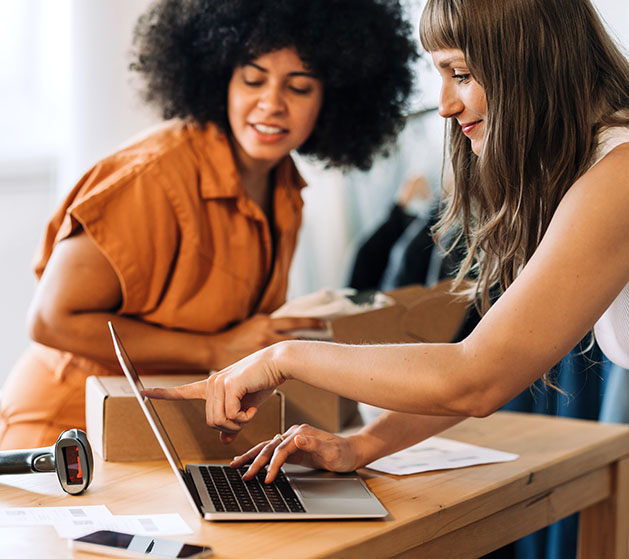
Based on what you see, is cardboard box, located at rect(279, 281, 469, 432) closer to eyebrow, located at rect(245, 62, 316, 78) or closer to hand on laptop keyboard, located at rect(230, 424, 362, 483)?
hand on laptop keyboard, located at rect(230, 424, 362, 483)

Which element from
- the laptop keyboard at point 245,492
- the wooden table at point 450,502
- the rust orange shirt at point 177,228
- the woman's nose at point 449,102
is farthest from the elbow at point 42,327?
the woman's nose at point 449,102

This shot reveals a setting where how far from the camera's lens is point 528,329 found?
0.96 meters

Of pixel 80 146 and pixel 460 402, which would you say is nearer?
pixel 460 402

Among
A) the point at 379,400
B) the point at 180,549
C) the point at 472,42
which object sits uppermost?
the point at 472,42

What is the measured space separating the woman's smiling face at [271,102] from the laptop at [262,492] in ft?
2.26

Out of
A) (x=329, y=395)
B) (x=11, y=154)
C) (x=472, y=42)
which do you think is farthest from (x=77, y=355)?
(x=11, y=154)

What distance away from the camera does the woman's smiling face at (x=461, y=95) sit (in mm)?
1094

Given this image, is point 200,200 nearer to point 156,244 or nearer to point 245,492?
point 156,244

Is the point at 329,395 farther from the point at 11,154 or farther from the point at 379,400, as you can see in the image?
the point at 11,154

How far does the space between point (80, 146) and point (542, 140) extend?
1968 millimetres

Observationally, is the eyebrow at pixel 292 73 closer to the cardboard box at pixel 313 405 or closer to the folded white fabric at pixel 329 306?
the folded white fabric at pixel 329 306

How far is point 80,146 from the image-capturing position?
2738mm

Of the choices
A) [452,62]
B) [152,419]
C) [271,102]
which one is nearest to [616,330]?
[452,62]

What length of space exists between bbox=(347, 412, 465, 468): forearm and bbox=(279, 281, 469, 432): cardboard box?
0.17 meters
